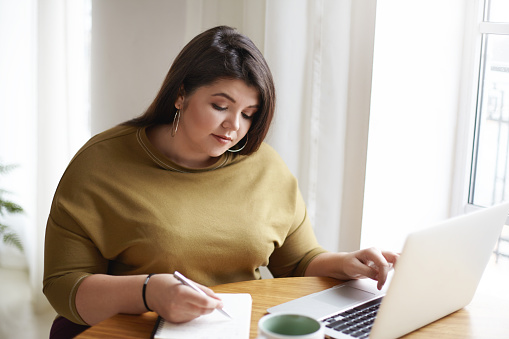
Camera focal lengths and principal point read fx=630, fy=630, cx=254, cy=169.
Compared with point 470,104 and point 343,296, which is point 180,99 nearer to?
point 343,296

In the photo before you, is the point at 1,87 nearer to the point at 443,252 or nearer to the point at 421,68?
the point at 421,68

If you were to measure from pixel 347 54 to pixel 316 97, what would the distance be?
0.17 meters

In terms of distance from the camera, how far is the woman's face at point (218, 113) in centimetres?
148

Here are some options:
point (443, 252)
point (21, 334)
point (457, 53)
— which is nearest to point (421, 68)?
point (457, 53)

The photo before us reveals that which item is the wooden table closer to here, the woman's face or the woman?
the woman

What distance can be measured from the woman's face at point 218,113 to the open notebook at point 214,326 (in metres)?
0.45

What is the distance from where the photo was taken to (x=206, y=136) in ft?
4.94

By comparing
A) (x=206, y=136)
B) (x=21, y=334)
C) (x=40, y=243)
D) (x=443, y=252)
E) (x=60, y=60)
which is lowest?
(x=21, y=334)

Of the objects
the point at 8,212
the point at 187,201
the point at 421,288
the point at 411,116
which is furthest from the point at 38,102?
the point at 421,288

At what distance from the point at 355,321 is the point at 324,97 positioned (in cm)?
100

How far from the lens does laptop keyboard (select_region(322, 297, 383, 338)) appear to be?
1.14m

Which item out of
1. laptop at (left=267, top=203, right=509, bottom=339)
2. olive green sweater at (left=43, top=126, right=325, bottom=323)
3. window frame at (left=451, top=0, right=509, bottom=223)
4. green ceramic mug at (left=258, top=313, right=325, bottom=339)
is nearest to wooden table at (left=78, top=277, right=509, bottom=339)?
laptop at (left=267, top=203, right=509, bottom=339)

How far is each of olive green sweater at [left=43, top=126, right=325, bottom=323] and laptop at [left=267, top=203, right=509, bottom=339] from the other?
277mm

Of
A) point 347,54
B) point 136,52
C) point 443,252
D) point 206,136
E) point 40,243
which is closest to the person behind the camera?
point 443,252
